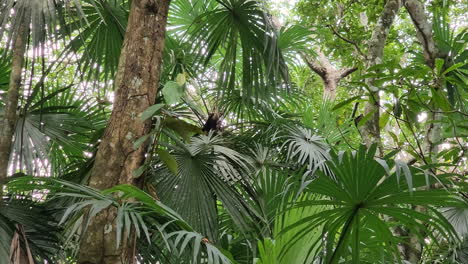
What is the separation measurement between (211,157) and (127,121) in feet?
2.37

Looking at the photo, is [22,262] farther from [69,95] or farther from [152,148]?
[69,95]

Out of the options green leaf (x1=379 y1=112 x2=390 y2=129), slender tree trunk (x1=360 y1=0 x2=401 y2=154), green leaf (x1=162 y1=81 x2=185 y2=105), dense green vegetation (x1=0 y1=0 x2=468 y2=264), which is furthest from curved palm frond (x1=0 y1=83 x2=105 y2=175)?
slender tree trunk (x1=360 y1=0 x2=401 y2=154)

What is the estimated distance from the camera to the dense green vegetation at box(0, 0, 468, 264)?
69.5 inches

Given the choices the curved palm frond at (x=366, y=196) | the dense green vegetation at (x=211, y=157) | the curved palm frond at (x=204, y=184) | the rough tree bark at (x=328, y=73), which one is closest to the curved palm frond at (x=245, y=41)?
the dense green vegetation at (x=211, y=157)

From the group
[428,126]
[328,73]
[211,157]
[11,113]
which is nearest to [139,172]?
[11,113]

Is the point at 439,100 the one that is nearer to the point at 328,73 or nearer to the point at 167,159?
the point at 167,159

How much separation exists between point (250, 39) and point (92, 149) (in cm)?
107

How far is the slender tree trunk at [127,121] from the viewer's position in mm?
1990

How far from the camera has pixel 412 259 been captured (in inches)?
129

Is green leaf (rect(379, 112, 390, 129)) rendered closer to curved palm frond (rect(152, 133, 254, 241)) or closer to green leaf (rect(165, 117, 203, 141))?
curved palm frond (rect(152, 133, 254, 241))

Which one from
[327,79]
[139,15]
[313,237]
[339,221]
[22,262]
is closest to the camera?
[339,221]

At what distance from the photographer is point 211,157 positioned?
9.41 ft

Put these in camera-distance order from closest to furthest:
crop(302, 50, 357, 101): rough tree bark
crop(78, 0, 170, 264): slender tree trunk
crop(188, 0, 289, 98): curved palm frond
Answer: crop(78, 0, 170, 264): slender tree trunk → crop(188, 0, 289, 98): curved palm frond → crop(302, 50, 357, 101): rough tree bark

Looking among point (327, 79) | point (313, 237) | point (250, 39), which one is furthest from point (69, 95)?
point (327, 79)
